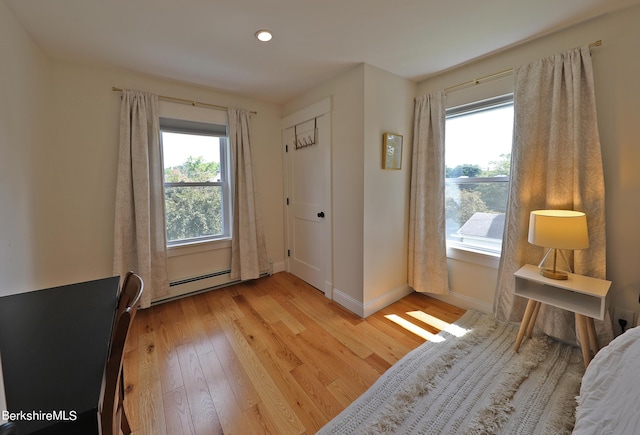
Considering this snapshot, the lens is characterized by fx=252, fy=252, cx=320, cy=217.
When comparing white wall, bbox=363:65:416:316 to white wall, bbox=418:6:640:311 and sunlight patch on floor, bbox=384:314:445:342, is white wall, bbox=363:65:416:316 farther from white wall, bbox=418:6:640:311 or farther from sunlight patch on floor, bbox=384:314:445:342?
white wall, bbox=418:6:640:311

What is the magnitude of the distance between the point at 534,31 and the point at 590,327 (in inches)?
81.4

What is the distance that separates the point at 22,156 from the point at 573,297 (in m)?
3.84

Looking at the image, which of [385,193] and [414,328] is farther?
[385,193]

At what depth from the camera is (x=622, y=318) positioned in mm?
1719

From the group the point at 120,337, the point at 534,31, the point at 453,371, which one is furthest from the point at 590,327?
the point at 120,337

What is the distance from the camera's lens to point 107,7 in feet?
5.05

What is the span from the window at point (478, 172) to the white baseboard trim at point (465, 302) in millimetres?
507

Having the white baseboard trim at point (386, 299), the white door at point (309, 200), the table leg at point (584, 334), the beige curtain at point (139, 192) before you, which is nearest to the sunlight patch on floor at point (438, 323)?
the white baseboard trim at point (386, 299)

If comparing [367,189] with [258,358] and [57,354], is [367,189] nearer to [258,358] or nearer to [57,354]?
[258,358]

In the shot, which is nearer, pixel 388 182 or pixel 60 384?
pixel 60 384

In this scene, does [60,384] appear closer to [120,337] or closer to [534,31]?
[120,337]

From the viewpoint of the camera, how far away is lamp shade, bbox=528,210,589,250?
5.13 feet

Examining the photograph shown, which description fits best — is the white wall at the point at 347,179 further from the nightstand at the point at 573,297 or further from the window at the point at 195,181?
the window at the point at 195,181

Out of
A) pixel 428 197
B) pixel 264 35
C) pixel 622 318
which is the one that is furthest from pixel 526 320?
pixel 264 35
